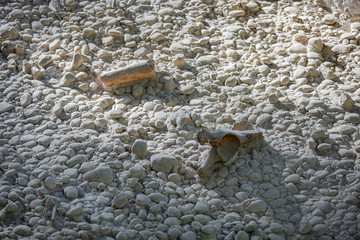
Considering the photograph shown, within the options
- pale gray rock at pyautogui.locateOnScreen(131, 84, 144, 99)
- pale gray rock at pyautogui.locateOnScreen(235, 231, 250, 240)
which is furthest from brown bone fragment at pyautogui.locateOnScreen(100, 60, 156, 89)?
pale gray rock at pyautogui.locateOnScreen(235, 231, 250, 240)

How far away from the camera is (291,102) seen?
2.52m

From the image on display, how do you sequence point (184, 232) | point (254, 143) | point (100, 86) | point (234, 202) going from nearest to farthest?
point (184, 232), point (234, 202), point (254, 143), point (100, 86)

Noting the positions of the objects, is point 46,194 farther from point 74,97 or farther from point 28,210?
point 74,97

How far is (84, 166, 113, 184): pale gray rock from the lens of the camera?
6.84 ft

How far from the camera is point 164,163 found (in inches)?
85.6

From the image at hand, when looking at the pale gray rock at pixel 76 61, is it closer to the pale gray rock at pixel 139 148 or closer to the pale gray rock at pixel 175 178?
the pale gray rock at pixel 139 148

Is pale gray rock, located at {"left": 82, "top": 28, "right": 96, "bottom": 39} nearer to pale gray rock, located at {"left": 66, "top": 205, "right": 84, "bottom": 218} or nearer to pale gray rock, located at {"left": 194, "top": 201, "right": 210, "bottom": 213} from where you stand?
pale gray rock, located at {"left": 66, "top": 205, "right": 84, "bottom": 218}

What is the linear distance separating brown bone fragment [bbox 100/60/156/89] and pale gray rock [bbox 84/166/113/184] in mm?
693

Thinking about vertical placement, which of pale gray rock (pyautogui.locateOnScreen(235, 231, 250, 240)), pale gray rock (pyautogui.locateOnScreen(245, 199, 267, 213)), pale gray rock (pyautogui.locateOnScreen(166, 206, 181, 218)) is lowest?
pale gray rock (pyautogui.locateOnScreen(235, 231, 250, 240))

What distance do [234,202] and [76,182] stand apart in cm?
79

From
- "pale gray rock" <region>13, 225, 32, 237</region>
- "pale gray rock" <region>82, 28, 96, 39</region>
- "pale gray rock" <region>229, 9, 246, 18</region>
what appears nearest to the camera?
"pale gray rock" <region>13, 225, 32, 237</region>

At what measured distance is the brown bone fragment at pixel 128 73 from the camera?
8.47ft

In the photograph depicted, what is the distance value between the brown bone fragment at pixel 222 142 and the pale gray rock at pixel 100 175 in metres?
0.46

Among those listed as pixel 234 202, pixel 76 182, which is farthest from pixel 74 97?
pixel 234 202
